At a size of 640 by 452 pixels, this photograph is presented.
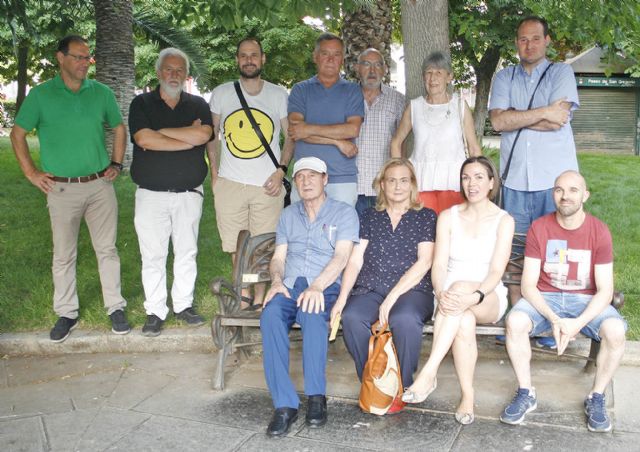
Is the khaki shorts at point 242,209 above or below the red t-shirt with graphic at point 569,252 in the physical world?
above

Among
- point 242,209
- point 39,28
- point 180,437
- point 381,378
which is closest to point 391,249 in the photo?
point 381,378

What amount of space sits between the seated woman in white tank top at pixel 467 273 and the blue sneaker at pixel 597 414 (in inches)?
25.0

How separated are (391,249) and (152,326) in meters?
2.04

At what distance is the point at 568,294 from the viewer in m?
4.12

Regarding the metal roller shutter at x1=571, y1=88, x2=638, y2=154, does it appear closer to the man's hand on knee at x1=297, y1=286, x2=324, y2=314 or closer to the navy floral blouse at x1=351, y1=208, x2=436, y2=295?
the navy floral blouse at x1=351, y1=208, x2=436, y2=295

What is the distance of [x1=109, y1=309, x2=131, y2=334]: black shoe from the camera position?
5332 millimetres

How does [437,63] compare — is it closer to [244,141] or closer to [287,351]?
[244,141]

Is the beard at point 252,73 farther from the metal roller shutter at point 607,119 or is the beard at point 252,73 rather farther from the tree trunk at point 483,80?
the metal roller shutter at point 607,119

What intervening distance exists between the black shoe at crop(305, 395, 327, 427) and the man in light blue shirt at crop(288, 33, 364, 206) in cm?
174

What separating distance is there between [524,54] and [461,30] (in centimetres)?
336

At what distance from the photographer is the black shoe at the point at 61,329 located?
530 centimetres

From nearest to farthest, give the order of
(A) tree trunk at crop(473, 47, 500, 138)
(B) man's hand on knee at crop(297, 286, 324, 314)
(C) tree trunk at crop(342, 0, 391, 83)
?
(B) man's hand on knee at crop(297, 286, 324, 314) → (C) tree trunk at crop(342, 0, 391, 83) → (A) tree trunk at crop(473, 47, 500, 138)

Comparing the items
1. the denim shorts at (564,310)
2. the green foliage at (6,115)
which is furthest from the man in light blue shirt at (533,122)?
the green foliage at (6,115)

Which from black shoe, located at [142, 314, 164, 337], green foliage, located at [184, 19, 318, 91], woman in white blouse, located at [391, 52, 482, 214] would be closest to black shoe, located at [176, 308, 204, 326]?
black shoe, located at [142, 314, 164, 337]
